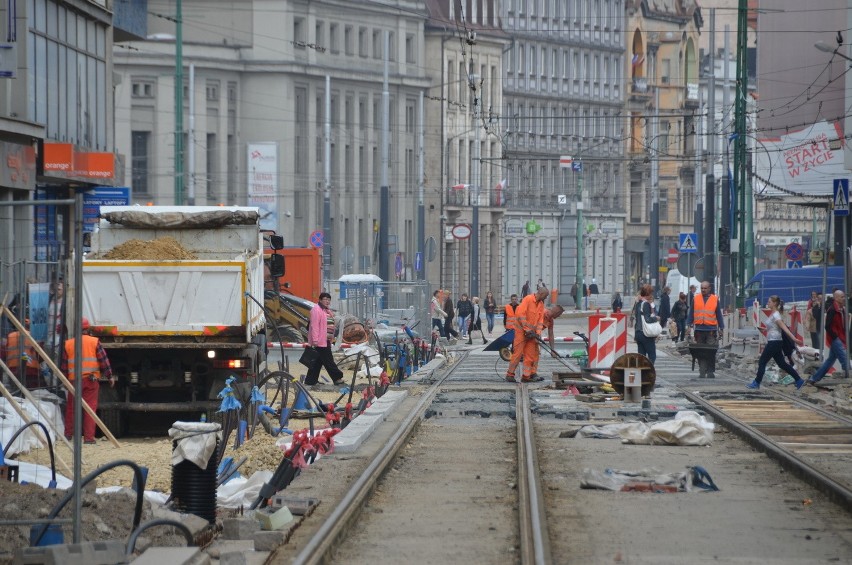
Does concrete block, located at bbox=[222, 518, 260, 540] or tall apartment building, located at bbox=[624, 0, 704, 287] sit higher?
tall apartment building, located at bbox=[624, 0, 704, 287]

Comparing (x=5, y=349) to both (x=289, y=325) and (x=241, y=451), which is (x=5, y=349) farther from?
(x=289, y=325)

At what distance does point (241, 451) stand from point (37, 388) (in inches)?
90.0

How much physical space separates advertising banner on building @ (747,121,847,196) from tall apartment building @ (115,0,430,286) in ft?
86.0

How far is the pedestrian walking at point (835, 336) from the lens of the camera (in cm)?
2939

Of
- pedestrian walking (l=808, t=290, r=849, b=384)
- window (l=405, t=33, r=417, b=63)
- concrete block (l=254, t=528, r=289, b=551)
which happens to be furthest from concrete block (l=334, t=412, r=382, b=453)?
window (l=405, t=33, r=417, b=63)

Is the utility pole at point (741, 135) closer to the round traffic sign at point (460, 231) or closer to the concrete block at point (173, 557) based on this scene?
the round traffic sign at point (460, 231)

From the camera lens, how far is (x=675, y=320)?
52.2 metres

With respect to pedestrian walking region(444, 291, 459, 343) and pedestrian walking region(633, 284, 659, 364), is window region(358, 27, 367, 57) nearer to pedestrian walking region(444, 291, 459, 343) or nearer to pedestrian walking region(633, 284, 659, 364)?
pedestrian walking region(444, 291, 459, 343)

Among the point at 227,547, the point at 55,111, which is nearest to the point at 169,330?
the point at 227,547

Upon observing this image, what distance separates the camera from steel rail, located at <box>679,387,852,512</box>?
14492 millimetres

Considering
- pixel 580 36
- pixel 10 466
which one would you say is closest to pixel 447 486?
pixel 10 466

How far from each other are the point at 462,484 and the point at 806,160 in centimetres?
3794

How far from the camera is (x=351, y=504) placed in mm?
13609

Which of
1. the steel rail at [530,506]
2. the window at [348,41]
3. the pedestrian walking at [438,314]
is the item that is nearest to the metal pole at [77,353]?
the steel rail at [530,506]
